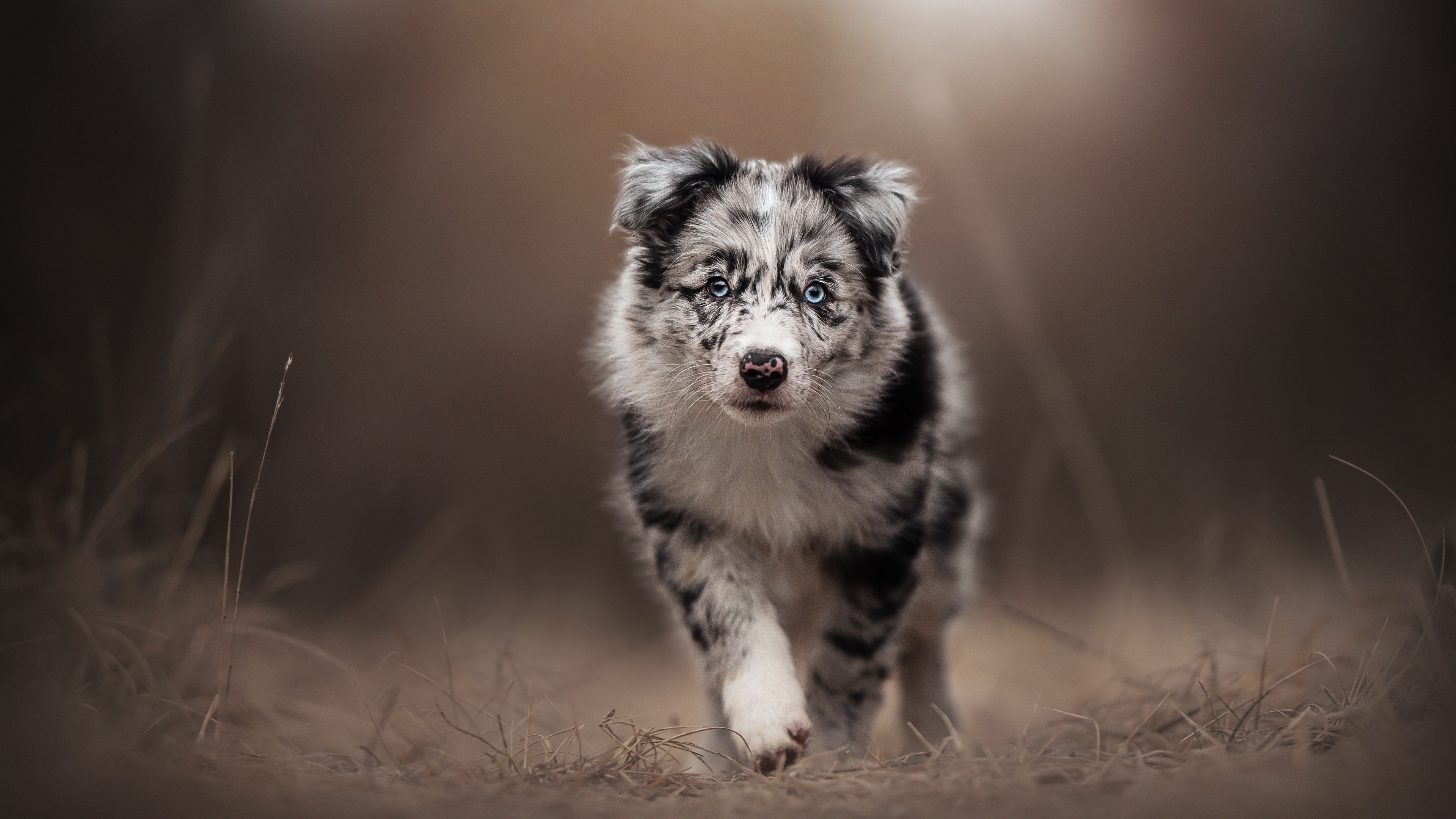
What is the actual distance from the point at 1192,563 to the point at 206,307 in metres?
5.92

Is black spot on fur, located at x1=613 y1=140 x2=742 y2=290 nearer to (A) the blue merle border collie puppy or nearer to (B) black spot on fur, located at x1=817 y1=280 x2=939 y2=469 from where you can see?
(A) the blue merle border collie puppy

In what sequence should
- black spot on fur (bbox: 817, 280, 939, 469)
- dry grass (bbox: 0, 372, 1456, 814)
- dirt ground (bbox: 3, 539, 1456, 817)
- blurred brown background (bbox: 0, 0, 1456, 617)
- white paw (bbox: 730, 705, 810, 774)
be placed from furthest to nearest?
blurred brown background (bbox: 0, 0, 1456, 617), black spot on fur (bbox: 817, 280, 939, 469), white paw (bbox: 730, 705, 810, 774), dry grass (bbox: 0, 372, 1456, 814), dirt ground (bbox: 3, 539, 1456, 817)

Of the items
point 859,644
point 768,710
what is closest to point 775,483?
point 859,644

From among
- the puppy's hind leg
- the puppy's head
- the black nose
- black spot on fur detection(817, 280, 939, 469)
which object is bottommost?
the puppy's hind leg

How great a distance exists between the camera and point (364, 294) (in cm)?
635

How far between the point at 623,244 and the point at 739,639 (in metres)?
2.69

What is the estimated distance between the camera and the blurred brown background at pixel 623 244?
4.90 meters

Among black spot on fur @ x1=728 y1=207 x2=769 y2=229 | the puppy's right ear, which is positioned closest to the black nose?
black spot on fur @ x1=728 y1=207 x2=769 y2=229

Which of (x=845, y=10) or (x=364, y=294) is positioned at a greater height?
(x=845, y=10)

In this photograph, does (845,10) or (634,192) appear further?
(845,10)

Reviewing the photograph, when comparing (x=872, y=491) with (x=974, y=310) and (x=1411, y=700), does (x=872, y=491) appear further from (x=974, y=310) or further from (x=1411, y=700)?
(x=974, y=310)

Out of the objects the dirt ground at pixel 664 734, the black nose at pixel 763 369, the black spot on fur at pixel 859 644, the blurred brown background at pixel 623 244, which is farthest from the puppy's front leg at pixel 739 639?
the blurred brown background at pixel 623 244

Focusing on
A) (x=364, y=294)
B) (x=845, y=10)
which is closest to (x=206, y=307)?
(x=364, y=294)

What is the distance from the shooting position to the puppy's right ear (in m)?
3.45
